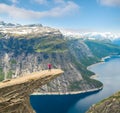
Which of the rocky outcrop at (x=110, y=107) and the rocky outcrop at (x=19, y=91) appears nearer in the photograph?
the rocky outcrop at (x=19, y=91)

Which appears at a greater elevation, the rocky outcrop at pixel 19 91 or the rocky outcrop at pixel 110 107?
the rocky outcrop at pixel 19 91

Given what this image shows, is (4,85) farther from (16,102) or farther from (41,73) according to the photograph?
(41,73)

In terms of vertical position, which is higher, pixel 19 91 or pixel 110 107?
pixel 19 91

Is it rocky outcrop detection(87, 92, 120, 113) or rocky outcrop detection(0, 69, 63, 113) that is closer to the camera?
rocky outcrop detection(0, 69, 63, 113)

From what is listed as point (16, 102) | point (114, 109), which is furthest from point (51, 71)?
point (114, 109)

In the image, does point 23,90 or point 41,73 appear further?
point 41,73

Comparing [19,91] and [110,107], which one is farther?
[110,107]

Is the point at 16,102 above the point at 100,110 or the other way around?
above

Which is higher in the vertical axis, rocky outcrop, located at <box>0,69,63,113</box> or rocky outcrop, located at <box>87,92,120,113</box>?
rocky outcrop, located at <box>0,69,63,113</box>
